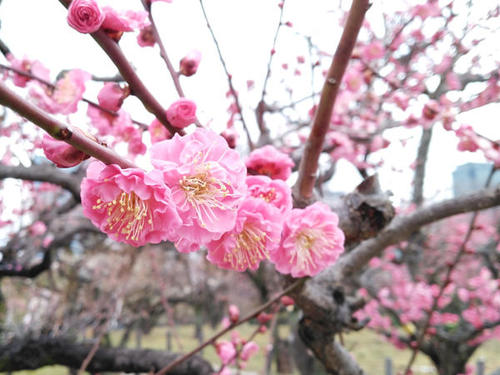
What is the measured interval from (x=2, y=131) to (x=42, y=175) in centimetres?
218

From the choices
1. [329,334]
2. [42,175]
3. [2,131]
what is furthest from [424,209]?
[2,131]

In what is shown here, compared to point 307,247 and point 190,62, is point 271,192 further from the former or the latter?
point 190,62

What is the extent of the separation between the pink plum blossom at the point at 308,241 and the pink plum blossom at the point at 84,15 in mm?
567

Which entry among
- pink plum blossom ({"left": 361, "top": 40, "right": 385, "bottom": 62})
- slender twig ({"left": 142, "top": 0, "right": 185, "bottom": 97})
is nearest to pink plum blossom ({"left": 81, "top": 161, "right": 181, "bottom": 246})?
slender twig ({"left": 142, "top": 0, "right": 185, "bottom": 97})

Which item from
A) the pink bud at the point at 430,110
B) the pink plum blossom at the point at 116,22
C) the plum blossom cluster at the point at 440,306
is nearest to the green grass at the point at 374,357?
the plum blossom cluster at the point at 440,306

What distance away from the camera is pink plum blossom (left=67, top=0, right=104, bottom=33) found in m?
0.61

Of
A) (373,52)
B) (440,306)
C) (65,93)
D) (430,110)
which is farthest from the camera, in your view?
(440,306)

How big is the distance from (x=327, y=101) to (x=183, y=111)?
0.34 meters

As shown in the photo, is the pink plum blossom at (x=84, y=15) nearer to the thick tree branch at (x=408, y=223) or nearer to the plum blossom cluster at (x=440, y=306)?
the thick tree branch at (x=408, y=223)

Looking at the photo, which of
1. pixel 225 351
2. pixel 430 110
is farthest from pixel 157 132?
pixel 225 351

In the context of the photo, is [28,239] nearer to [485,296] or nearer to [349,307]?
[349,307]

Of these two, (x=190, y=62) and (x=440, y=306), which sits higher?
(x=190, y=62)

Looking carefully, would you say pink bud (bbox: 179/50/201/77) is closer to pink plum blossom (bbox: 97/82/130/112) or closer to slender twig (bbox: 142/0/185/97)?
slender twig (bbox: 142/0/185/97)

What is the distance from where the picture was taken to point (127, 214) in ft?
2.19
